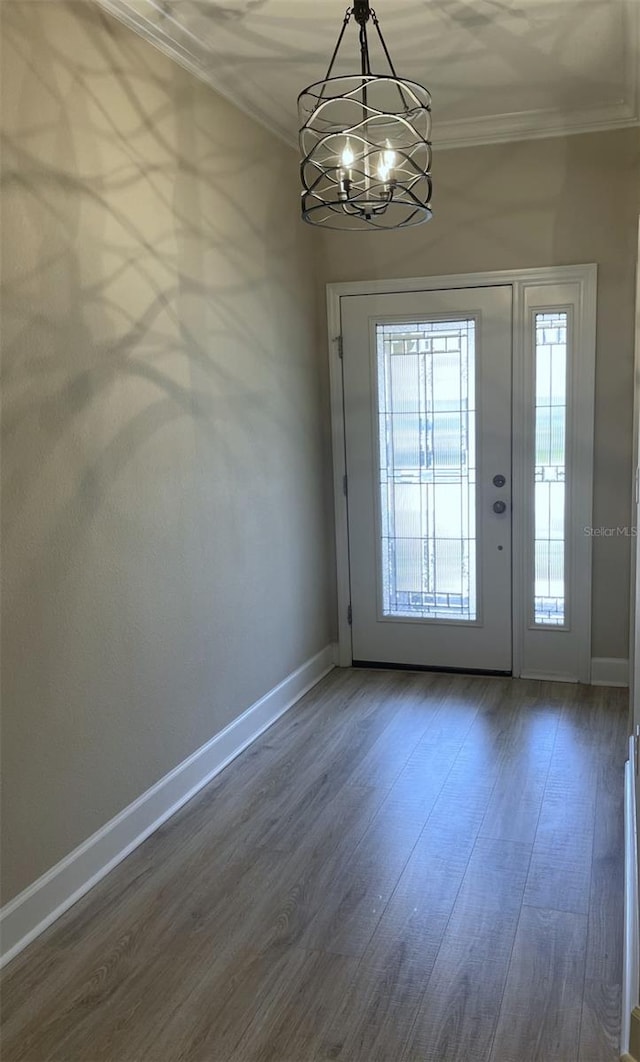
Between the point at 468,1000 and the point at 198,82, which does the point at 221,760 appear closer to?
the point at 468,1000

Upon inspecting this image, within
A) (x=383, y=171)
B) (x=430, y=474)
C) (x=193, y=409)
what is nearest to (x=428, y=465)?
(x=430, y=474)

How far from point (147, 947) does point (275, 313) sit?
2.81 meters

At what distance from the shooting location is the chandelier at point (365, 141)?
86.1 inches

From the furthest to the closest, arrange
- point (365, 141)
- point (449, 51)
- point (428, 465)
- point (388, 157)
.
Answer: point (428, 465)
point (449, 51)
point (388, 157)
point (365, 141)

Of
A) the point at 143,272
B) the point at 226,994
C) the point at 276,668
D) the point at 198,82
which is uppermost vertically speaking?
the point at 198,82

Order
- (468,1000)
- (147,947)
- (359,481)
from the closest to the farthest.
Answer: (468,1000)
(147,947)
(359,481)

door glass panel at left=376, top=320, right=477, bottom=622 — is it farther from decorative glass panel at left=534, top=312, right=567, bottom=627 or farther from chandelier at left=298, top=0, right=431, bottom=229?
chandelier at left=298, top=0, right=431, bottom=229

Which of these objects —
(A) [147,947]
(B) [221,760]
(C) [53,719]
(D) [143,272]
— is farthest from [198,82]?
(A) [147,947]

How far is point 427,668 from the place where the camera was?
4.67m

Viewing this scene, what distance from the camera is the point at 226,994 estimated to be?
2188 millimetres

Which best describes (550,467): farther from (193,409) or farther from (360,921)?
(360,921)

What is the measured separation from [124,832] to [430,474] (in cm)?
246

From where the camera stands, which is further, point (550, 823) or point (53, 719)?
point (550, 823)

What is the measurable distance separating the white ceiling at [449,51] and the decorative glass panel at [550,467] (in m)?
0.99
